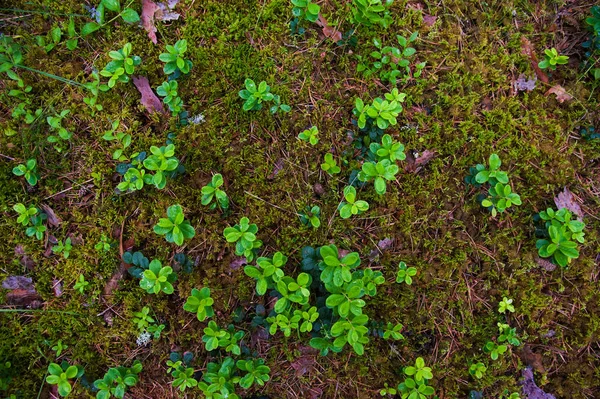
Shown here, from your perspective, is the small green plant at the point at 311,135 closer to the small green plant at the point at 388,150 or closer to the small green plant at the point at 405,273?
the small green plant at the point at 388,150

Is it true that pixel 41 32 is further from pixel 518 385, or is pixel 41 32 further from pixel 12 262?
pixel 518 385

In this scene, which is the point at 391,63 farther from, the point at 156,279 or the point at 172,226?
the point at 156,279

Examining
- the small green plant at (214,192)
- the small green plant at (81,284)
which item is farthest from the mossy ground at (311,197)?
the small green plant at (214,192)

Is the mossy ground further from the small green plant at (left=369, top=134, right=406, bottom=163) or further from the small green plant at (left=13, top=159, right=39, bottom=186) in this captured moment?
the small green plant at (left=369, top=134, right=406, bottom=163)

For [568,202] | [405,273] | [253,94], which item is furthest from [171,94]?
[568,202]

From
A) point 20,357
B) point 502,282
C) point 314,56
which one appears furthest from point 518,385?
point 20,357

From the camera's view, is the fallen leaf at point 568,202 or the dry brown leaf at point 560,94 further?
the dry brown leaf at point 560,94
